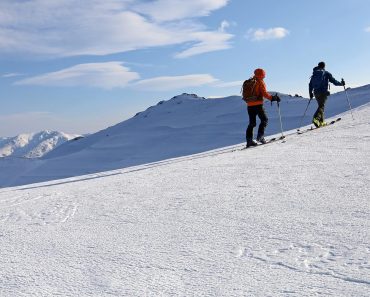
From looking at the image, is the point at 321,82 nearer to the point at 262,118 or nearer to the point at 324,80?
the point at 324,80

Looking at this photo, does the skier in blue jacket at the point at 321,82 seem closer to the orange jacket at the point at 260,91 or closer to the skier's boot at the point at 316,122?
the skier's boot at the point at 316,122

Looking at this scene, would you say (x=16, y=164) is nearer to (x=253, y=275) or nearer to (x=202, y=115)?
(x=202, y=115)

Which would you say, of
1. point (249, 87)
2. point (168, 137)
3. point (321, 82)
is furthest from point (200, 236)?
point (168, 137)

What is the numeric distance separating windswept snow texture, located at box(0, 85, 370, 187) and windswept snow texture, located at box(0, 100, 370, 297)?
26.9 ft

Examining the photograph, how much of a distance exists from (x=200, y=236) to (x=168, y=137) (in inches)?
648

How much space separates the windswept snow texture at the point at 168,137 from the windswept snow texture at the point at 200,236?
8204mm

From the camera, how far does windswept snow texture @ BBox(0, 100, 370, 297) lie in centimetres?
272

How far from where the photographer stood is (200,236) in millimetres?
3625

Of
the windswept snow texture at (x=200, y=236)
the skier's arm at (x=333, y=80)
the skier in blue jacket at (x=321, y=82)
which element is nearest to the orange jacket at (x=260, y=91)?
the skier in blue jacket at (x=321, y=82)

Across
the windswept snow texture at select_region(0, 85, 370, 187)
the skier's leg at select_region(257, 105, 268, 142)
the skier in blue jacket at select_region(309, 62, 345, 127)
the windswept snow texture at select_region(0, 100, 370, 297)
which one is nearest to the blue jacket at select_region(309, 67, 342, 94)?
the skier in blue jacket at select_region(309, 62, 345, 127)

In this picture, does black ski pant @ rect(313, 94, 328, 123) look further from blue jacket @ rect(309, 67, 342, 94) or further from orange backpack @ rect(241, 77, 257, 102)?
orange backpack @ rect(241, 77, 257, 102)

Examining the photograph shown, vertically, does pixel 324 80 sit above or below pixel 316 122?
above

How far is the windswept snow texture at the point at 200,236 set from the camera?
107 inches

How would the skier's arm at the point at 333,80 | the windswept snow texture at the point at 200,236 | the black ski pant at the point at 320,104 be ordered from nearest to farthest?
the windswept snow texture at the point at 200,236
the skier's arm at the point at 333,80
the black ski pant at the point at 320,104
